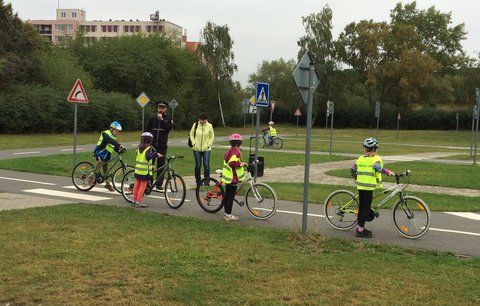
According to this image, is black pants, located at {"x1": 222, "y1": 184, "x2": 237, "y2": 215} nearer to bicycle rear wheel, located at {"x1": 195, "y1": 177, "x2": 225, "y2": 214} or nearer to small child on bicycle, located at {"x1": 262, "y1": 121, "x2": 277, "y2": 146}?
bicycle rear wheel, located at {"x1": 195, "y1": 177, "x2": 225, "y2": 214}

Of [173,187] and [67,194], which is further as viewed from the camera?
[67,194]

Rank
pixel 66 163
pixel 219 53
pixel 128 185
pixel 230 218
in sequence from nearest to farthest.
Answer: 1. pixel 230 218
2. pixel 128 185
3. pixel 66 163
4. pixel 219 53

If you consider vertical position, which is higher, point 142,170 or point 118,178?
point 142,170

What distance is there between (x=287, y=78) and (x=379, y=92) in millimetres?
15218

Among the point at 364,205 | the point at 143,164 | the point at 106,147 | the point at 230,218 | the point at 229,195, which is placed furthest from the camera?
the point at 106,147

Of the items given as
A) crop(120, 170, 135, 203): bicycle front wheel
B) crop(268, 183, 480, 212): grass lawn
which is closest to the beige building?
crop(268, 183, 480, 212): grass lawn

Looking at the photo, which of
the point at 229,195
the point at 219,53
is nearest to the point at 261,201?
the point at 229,195

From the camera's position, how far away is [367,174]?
7691 mm

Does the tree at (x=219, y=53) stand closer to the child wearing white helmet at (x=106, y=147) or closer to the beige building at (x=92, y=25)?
the child wearing white helmet at (x=106, y=147)

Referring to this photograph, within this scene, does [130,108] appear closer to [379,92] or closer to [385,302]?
[379,92]

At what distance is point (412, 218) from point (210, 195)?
3440mm

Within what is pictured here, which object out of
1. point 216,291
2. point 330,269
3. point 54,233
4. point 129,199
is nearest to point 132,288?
point 216,291

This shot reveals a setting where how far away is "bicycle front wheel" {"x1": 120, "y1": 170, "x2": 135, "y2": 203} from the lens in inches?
414

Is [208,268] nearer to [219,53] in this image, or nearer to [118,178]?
[118,178]
